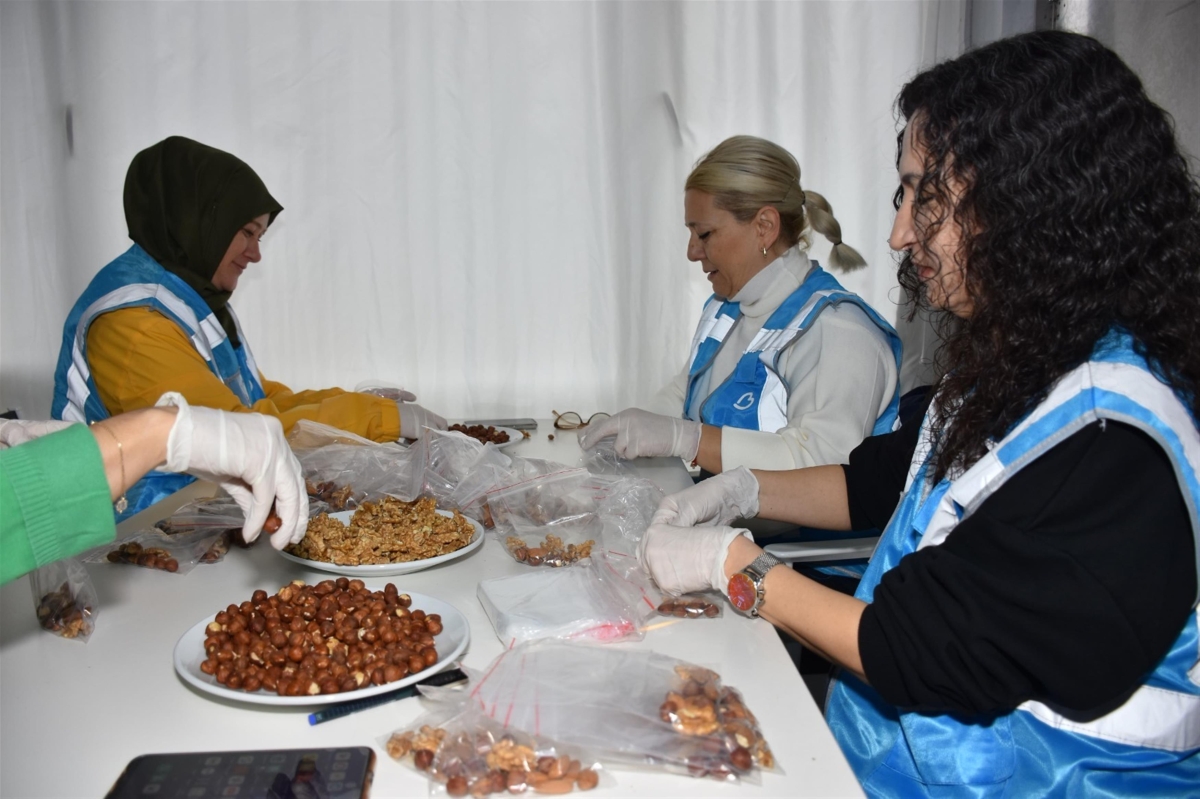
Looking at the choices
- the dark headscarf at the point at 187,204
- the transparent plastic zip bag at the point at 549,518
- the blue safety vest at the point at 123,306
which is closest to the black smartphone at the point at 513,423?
the blue safety vest at the point at 123,306

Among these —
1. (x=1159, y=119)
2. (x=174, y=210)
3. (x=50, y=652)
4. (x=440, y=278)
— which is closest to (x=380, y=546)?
(x=50, y=652)

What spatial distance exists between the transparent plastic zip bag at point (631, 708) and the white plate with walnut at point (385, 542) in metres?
0.40

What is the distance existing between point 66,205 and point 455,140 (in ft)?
4.83

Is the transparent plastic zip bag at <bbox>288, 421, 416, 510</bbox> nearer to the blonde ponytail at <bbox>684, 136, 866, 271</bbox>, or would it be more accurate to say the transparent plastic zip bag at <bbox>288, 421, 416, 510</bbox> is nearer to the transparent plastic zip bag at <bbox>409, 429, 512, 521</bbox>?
the transparent plastic zip bag at <bbox>409, 429, 512, 521</bbox>

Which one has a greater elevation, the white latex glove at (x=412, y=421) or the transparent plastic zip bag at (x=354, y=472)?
the transparent plastic zip bag at (x=354, y=472)

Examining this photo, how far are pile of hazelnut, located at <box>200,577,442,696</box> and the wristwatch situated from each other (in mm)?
402

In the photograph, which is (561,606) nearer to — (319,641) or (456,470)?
(319,641)

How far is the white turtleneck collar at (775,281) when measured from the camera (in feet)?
8.16

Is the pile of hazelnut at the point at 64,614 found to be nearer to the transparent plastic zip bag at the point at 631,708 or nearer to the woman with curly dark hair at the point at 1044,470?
the transparent plastic zip bag at the point at 631,708

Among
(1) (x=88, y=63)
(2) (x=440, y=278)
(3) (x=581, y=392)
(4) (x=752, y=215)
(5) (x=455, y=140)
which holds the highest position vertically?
(1) (x=88, y=63)

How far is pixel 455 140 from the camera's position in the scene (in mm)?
3408

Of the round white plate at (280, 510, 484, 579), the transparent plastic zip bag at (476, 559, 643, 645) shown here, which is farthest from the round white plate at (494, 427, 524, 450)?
the transparent plastic zip bag at (476, 559, 643, 645)

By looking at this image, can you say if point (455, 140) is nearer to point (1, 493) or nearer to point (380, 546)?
point (380, 546)

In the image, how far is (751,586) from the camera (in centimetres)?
120
